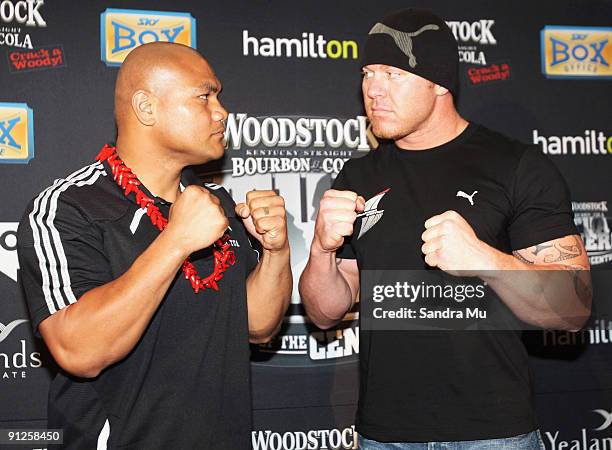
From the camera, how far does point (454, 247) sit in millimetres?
1455

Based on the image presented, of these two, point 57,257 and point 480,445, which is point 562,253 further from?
point 57,257

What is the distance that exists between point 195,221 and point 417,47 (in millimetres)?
774

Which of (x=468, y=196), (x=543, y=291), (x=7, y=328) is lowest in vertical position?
(x=7, y=328)

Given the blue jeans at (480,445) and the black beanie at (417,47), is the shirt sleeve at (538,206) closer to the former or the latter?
the black beanie at (417,47)

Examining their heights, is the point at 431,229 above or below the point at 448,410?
above

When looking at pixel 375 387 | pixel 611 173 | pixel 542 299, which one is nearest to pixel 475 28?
pixel 611 173

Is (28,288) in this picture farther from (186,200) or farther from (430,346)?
(430,346)

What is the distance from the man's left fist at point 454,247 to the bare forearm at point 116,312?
0.52 metres

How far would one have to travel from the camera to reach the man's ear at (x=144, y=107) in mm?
1638

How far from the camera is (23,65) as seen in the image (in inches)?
92.9

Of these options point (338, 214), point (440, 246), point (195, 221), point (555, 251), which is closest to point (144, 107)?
point (195, 221)

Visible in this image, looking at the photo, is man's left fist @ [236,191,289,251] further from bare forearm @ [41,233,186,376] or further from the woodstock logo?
the woodstock logo

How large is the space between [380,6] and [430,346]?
4.72 ft

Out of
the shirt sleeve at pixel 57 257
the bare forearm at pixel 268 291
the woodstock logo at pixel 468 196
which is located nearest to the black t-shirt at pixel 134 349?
the shirt sleeve at pixel 57 257
